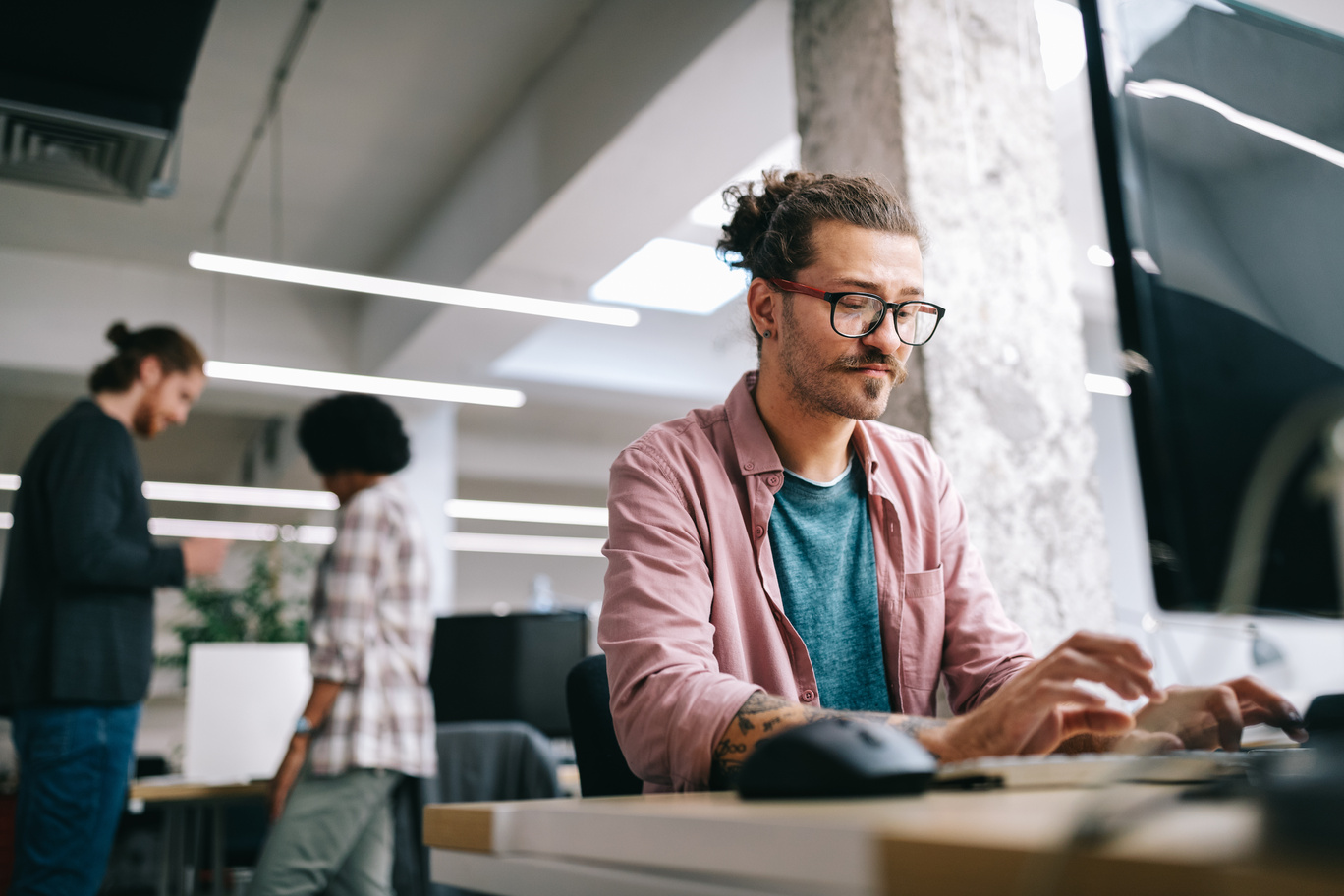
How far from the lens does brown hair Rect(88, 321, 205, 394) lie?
2680mm

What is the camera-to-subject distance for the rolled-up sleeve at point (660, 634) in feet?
3.05

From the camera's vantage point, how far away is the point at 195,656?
130 inches

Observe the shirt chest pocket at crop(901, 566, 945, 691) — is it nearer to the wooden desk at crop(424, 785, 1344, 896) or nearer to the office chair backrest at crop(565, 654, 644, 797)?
the office chair backrest at crop(565, 654, 644, 797)

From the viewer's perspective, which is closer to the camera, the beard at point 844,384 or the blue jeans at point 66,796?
the beard at point 844,384

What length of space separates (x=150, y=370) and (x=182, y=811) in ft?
4.41

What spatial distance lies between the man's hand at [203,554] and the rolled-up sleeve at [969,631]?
2020 mm

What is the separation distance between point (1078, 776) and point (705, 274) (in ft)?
20.3

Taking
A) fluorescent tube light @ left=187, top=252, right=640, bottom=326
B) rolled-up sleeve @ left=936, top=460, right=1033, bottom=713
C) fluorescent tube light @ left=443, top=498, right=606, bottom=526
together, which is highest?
fluorescent tube light @ left=187, top=252, right=640, bottom=326

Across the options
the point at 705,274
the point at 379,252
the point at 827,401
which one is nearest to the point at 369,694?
the point at 827,401

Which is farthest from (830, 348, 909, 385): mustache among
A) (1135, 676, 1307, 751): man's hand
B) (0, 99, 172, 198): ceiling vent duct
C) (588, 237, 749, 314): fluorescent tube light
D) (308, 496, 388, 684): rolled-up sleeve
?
(588, 237, 749, 314): fluorescent tube light

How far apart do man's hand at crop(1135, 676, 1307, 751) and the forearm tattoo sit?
0.58ft

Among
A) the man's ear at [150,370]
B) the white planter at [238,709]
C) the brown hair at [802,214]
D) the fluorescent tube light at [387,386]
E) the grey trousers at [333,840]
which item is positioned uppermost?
the fluorescent tube light at [387,386]

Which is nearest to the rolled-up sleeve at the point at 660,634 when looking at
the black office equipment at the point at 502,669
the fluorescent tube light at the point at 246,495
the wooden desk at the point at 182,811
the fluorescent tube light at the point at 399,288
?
the wooden desk at the point at 182,811

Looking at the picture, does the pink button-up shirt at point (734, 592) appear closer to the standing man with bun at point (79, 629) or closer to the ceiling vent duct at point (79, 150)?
the standing man with bun at point (79, 629)
